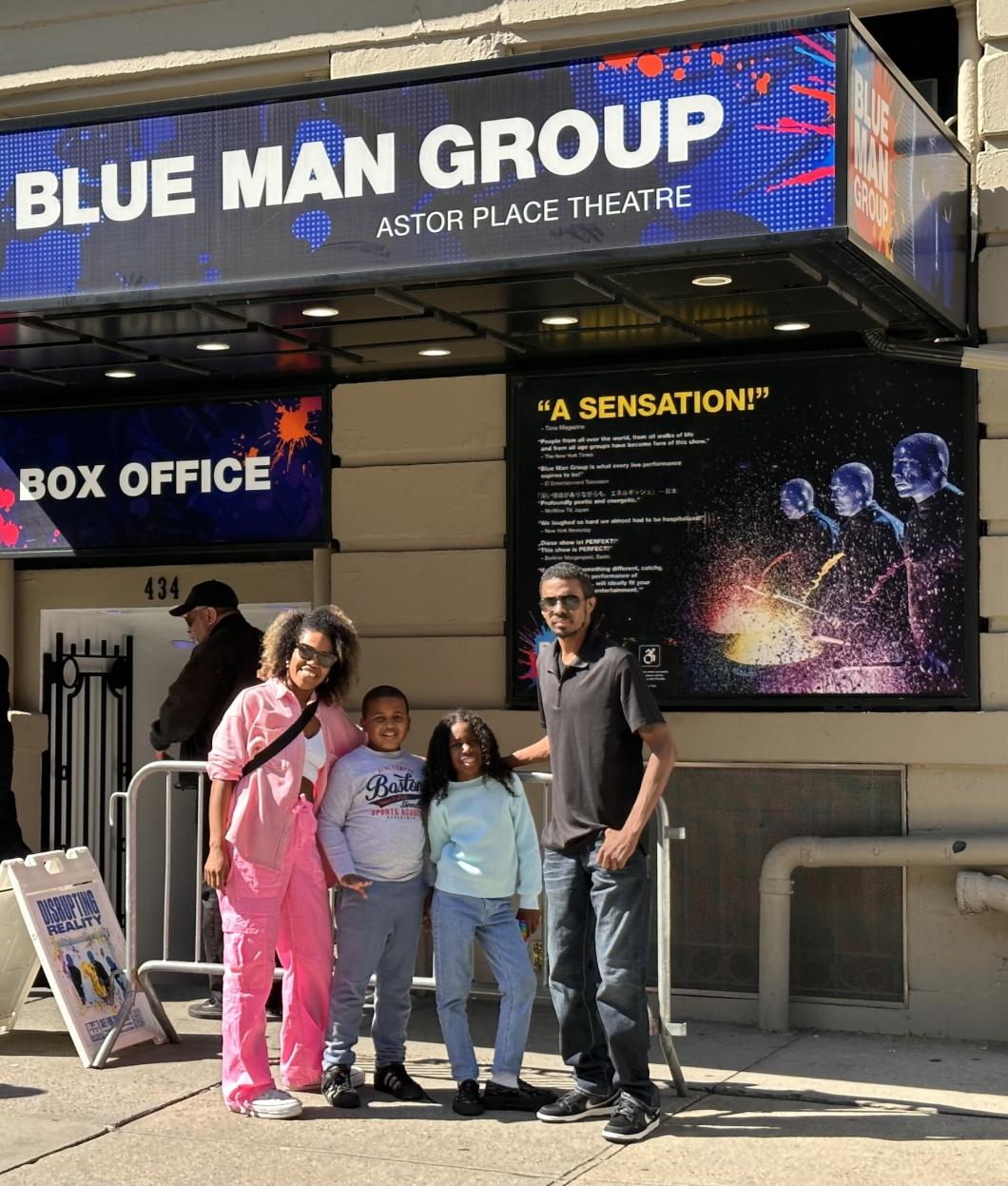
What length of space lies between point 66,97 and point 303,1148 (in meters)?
6.50

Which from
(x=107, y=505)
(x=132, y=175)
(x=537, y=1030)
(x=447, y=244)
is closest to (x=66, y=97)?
(x=107, y=505)

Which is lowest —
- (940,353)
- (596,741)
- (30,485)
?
(596,741)

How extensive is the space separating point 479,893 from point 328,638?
3.74ft

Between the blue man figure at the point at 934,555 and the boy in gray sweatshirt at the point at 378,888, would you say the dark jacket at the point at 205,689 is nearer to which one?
the boy in gray sweatshirt at the point at 378,888

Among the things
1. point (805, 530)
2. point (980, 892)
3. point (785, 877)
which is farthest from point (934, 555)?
point (785, 877)

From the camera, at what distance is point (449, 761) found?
6711 mm

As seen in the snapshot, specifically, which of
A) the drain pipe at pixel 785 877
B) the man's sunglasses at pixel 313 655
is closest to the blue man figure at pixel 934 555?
the drain pipe at pixel 785 877

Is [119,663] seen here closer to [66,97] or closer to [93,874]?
[93,874]

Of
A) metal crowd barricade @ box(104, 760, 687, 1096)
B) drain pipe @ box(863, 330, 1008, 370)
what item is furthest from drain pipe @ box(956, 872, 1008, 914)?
drain pipe @ box(863, 330, 1008, 370)

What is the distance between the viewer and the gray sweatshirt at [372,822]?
6695 millimetres

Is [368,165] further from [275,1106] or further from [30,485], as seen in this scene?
[30,485]

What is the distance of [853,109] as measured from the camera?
6.28 meters

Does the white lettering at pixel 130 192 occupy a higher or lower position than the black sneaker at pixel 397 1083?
higher

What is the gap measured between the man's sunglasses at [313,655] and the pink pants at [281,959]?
0.53 m
